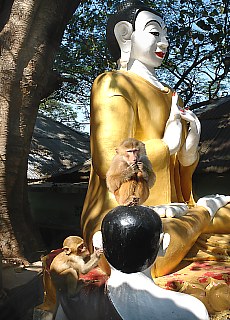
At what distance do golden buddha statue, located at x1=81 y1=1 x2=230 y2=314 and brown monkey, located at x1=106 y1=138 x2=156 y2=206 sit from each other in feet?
1.68

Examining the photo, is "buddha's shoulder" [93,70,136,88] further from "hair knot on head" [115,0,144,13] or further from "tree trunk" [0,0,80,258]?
"tree trunk" [0,0,80,258]

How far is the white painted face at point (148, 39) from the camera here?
303 centimetres

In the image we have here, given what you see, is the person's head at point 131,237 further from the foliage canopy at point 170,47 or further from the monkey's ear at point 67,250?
the foliage canopy at point 170,47

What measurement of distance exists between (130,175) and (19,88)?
11.9 ft

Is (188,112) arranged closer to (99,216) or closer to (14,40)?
(99,216)

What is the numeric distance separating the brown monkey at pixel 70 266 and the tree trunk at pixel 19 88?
9.35 feet

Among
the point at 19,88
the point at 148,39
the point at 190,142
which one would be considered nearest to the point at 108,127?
the point at 190,142

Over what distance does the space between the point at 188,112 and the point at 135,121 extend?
0.34 metres

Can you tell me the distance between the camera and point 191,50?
822cm

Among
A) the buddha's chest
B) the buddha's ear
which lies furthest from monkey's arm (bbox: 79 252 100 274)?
the buddha's ear

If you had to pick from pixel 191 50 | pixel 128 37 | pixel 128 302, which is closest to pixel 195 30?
pixel 191 50

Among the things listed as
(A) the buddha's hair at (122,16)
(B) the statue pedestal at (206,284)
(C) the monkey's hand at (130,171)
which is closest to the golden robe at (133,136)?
(B) the statue pedestal at (206,284)

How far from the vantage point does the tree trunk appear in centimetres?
514

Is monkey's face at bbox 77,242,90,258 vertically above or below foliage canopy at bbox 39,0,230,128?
below
